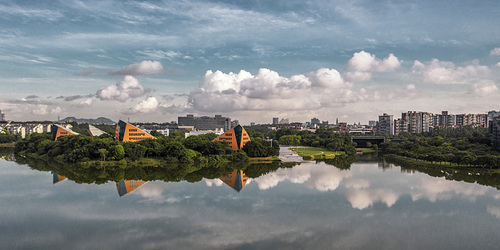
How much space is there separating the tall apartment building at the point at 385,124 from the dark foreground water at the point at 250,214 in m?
54.2

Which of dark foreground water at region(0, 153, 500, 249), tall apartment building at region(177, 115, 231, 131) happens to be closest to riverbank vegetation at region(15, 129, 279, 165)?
dark foreground water at region(0, 153, 500, 249)

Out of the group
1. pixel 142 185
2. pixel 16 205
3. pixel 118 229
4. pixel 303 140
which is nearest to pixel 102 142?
pixel 142 185

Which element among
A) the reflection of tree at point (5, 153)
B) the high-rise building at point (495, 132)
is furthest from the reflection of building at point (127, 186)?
the high-rise building at point (495, 132)

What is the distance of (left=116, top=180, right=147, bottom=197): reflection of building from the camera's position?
55.5 feet

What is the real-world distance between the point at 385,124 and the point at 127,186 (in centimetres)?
6554

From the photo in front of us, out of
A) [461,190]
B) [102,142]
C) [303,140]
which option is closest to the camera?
[461,190]

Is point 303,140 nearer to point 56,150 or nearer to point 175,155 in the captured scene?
point 175,155

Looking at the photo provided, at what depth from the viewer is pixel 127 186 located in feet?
59.9

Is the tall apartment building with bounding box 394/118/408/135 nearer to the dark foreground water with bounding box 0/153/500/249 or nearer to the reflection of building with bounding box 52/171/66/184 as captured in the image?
the dark foreground water with bounding box 0/153/500/249

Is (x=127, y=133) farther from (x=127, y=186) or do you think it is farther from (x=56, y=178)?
(x=127, y=186)

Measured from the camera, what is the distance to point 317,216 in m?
12.6

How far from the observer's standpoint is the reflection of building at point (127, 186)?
16922mm

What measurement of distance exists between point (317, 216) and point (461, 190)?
391 inches

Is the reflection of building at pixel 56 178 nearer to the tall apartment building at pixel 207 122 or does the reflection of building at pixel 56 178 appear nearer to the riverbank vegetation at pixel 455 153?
the riverbank vegetation at pixel 455 153
